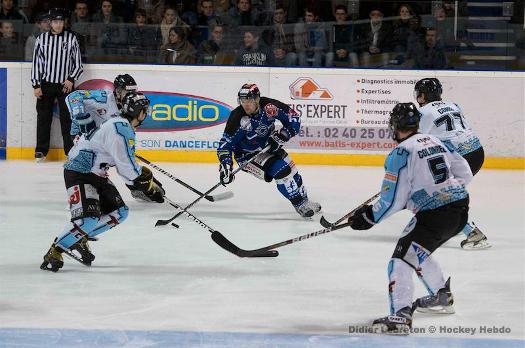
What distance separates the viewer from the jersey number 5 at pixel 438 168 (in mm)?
4324

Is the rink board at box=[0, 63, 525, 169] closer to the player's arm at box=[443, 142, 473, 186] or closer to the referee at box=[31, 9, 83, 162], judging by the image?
the referee at box=[31, 9, 83, 162]

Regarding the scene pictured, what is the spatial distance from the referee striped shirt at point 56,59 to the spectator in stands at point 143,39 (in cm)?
53

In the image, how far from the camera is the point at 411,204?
442 centimetres

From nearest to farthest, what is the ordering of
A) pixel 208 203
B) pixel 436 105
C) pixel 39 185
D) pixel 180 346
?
pixel 180 346, pixel 436 105, pixel 208 203, pixel 39 185

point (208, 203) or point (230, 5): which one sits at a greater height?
point (230, 5)

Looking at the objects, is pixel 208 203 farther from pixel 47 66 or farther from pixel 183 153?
pixel 47 66

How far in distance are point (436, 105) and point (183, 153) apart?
162 inches

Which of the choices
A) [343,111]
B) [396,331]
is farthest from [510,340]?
[343,111]

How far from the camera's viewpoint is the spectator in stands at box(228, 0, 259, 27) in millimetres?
9961

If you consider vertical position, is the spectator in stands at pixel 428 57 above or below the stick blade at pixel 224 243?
above

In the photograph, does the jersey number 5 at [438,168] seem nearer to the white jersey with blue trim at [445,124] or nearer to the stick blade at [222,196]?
the white jersey with blue trim at [445,124]

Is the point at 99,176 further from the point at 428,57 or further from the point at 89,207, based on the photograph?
the point at 428,57

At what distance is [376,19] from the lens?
9.96 m

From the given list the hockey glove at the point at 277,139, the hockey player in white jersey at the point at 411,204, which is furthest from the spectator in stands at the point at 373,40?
the hockey player in white jersey at the point at 411,204
